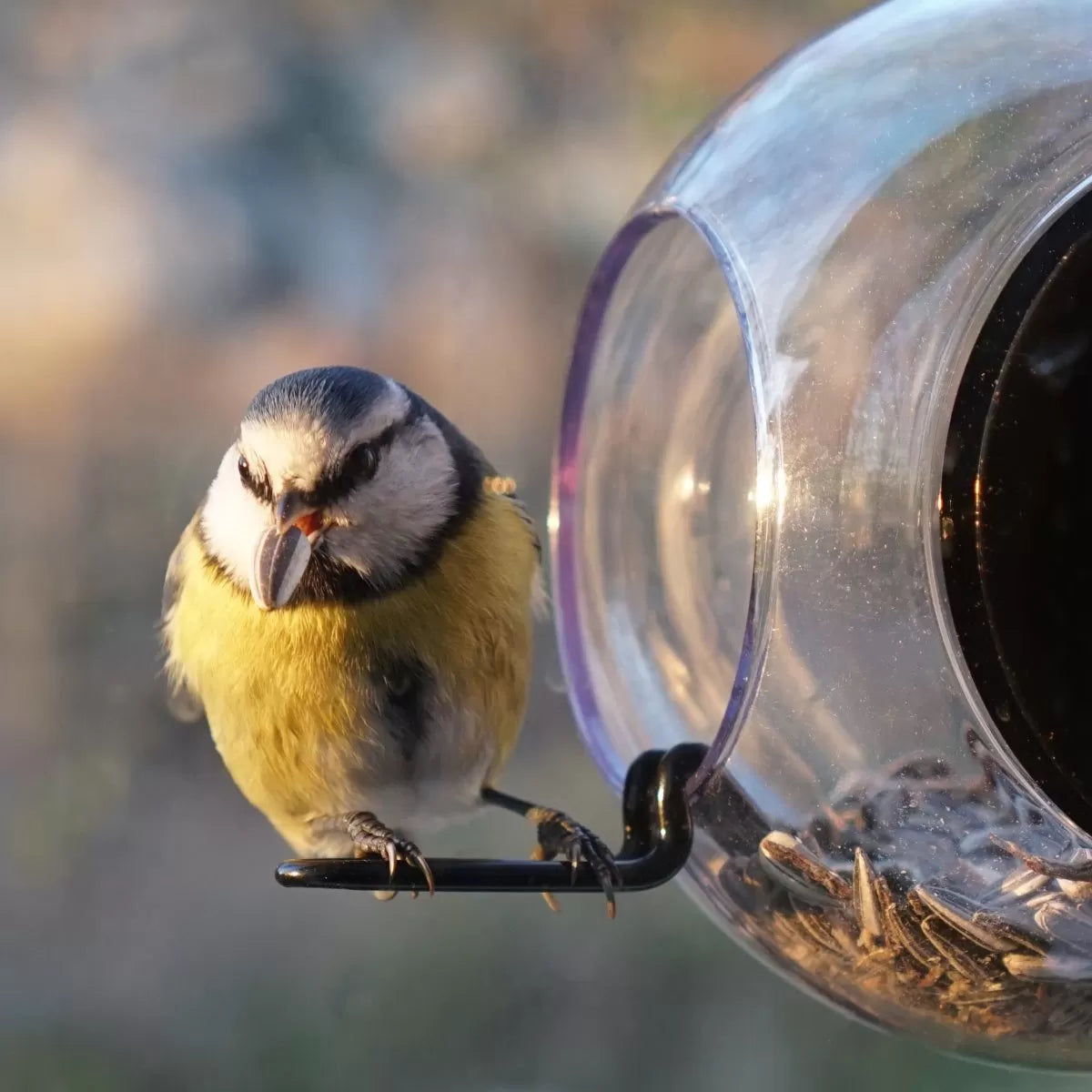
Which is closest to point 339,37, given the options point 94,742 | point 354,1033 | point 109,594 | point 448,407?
point 448,407

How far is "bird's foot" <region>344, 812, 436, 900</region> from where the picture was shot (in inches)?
32.1

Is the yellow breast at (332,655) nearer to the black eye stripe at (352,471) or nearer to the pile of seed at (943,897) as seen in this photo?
the black eye stripe at (352,471)

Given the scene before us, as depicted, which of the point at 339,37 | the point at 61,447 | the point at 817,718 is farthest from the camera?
the point at 339,37

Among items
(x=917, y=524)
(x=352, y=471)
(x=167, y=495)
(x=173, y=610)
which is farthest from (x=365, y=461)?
(x=167, y=495)

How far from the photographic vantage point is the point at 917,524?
68 cm

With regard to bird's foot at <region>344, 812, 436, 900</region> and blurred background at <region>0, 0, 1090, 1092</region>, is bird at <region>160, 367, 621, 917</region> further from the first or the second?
blurred background at <region>0, 0, 1090, 1092</region>

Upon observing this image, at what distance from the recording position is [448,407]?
4.42 feet

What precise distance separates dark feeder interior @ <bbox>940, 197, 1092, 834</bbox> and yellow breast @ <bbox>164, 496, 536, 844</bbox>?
0.34 meters

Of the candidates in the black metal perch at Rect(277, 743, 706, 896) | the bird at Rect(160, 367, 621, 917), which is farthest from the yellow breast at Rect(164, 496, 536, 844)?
the black metal perch at Rect(277, 743, 706, 896)

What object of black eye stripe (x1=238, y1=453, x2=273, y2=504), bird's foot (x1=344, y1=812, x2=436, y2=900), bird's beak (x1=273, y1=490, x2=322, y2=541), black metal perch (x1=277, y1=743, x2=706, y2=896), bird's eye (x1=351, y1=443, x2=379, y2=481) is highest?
bird's eye (x1=351, y1=443, x2=379, y2=481)

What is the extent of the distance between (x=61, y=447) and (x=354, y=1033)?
0.67 metres

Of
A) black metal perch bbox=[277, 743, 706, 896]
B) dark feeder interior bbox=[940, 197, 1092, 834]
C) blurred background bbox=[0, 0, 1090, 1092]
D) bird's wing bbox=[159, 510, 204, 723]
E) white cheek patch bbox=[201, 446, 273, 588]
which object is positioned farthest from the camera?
blurred background bbox=[0, 0, 1090, 1092]

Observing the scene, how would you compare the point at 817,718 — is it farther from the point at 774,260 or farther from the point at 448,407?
the point at 448,407

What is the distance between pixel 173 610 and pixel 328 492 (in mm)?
227
